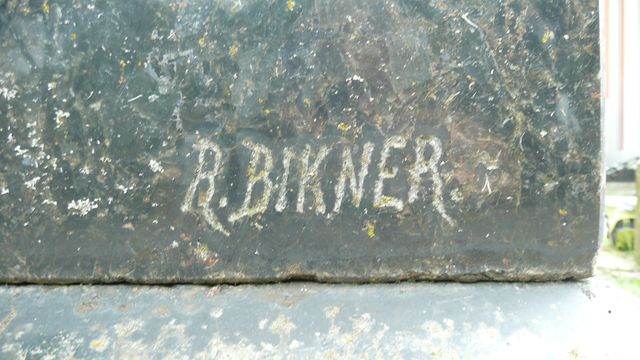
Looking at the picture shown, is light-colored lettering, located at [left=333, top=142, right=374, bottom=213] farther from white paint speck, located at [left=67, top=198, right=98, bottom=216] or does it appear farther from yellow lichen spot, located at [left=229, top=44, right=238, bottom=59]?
white paint speck, located at [left=67, top=198, right=98, bottom=216]

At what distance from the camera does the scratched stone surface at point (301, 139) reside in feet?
3.42

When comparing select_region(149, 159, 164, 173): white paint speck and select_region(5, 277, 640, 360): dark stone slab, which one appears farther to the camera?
select_region(149, 159, 164, 173): white paint speck

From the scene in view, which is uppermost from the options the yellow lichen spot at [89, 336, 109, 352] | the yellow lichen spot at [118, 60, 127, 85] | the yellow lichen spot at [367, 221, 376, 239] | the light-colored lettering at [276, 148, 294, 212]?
the yellow lichen spot at [118, 60, 127, 85]

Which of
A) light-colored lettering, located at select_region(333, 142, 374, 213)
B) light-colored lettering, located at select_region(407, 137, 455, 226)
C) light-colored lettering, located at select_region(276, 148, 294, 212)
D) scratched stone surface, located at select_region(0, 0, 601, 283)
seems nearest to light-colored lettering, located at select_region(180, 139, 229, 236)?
scratched stone surface, located at select_region(0, 0, 601, 283)

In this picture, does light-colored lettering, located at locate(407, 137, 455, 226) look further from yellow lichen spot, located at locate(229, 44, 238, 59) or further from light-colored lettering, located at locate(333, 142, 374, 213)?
yellow lichen spot, located at locate(229, 44, 238, 59)

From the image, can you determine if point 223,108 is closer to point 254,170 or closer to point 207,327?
point 254,170

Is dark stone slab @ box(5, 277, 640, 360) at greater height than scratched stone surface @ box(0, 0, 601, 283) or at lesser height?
lesser

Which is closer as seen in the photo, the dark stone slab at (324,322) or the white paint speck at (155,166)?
the dark stone slab at (324,322)

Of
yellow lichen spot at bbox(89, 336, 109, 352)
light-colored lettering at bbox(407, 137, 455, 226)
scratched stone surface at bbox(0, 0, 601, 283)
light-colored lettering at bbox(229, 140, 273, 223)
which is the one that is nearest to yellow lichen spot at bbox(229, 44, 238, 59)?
scratched stone surface at bbox(0, 0, 601, 283)

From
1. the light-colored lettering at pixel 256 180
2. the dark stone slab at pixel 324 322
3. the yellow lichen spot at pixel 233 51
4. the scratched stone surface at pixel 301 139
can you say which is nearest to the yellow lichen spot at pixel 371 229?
the scratched stone surface at pixel 301 139

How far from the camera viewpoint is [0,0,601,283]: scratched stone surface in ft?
3.42

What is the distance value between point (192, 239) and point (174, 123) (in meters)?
0.24

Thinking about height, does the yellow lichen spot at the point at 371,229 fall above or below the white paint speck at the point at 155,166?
below

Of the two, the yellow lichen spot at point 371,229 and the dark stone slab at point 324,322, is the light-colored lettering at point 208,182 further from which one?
the yellow lichen spot at point 371,229
